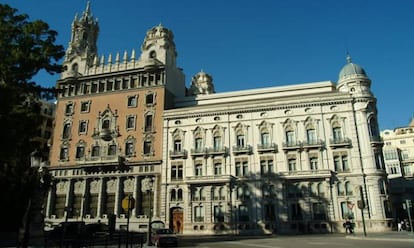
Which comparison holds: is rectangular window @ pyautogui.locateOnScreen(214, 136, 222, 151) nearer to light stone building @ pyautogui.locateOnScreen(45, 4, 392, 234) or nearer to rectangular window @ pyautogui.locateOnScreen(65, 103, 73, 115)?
light stone building @ pyautogui.locateOnScreen(45, 4, 392, 234)

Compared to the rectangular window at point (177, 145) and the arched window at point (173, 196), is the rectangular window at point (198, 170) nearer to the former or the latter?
the rectangular window at point (177, 145)

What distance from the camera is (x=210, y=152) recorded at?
166ft

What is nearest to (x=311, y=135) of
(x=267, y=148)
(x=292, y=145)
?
(x=292, y=145)

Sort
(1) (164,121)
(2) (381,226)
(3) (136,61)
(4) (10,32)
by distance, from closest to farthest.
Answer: (4) (10,32) → (2) (381,226) → (1) (164,121) → (3) (136,61)

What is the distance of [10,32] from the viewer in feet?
62.8

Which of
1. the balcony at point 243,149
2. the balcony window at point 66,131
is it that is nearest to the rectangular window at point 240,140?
the balcony at point 243,149

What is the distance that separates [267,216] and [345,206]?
977cm

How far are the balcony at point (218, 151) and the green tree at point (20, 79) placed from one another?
1236 inches

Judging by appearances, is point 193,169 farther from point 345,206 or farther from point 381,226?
point 381,226

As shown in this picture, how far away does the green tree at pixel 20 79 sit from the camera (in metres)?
18.1

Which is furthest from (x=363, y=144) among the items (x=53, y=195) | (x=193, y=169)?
(x=53, y=195)

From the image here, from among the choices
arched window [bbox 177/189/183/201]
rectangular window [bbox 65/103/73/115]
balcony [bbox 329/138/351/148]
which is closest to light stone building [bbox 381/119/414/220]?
balcony [bbox 329/138/351/148]

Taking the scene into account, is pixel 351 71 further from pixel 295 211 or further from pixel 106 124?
pixel 106 124

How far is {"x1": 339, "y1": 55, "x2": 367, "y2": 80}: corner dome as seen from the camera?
49347 mm
